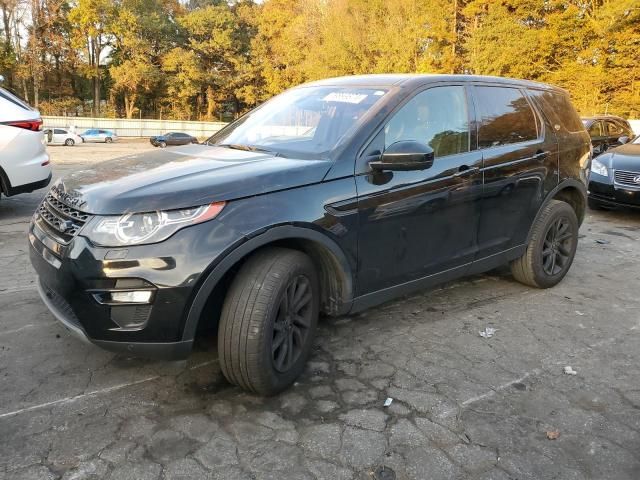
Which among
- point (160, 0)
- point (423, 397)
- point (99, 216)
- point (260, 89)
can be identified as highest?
point (160, 0)

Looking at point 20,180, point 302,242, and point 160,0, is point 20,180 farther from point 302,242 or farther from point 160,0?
point 160,0

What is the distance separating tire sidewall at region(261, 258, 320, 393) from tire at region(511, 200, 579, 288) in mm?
2269

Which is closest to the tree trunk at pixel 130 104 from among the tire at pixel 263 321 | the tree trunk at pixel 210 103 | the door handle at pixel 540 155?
the tree trunk at pixel 210 103

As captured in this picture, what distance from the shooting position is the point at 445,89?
11.6ft

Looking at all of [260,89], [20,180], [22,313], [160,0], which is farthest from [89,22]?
[22,313]

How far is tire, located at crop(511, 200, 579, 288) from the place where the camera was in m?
4.30

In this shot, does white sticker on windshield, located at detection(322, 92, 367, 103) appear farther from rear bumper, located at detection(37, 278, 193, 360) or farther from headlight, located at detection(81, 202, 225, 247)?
rear bumper, located at detection(37, 278, 193, 360)

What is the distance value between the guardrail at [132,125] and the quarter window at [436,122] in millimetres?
40540

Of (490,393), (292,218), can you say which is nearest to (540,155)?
(490,393)

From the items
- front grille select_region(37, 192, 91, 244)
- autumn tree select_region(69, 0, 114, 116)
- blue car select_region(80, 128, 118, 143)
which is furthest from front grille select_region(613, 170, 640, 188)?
autumn tree select_region(69, 0, 114, 116)

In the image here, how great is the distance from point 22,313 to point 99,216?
1748 millimetres

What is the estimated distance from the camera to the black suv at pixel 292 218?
2369 mm

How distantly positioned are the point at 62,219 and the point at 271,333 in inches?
47.4

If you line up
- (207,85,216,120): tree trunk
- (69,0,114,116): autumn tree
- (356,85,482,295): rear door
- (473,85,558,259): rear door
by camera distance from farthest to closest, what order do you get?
(207,85,216,120): tree trunk
(69,0,114,116): autumn tree
(473,85,558,259): rear door
(356,85,482,295): rear door
